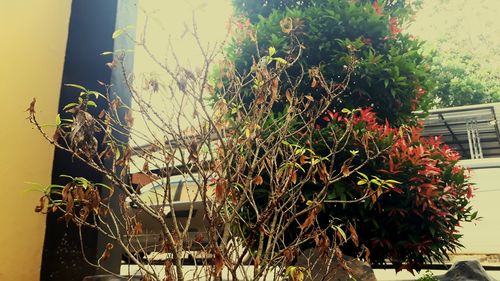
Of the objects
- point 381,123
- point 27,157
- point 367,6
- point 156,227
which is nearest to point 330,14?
point 367,6

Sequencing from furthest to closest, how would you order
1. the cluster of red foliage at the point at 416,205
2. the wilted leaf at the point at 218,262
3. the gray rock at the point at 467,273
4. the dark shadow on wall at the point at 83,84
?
1. the gray rock at the point at 467,273
2. the dark shadow on wall at the point at 83,84
3. the cluster of red foliage at the point at 416,205
4. the wilted leaf at the point at 218,262

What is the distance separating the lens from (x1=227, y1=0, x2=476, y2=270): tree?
10.8 ft

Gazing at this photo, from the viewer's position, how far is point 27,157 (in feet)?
11.4

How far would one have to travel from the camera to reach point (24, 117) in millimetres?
3508

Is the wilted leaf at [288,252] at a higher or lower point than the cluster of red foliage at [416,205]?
lower

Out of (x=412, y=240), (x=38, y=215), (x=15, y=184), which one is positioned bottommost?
(x=412, y=240)

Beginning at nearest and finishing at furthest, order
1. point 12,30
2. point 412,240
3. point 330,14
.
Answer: point 412,240, point 12,30, point 330,14

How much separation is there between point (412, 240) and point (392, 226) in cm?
18

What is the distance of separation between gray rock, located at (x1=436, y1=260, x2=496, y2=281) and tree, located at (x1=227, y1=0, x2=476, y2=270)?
18.5 inches

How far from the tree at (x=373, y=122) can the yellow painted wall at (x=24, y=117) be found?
1691mm

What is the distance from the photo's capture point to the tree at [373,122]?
328 centimetres

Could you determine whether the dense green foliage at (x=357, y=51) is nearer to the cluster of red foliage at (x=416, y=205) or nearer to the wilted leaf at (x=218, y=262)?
the cluster of red foliage at (x=416, y=205)

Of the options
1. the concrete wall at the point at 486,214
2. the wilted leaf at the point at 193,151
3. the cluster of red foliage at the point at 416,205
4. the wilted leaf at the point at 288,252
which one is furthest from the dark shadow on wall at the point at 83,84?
the concrete wall at the point at 486,214

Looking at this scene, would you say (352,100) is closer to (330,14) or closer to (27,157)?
(330,14)
